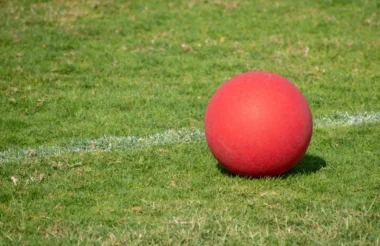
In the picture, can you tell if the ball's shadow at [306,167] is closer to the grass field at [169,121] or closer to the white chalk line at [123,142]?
the grass field at [169,121]

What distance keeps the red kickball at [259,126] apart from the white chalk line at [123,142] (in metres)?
1.64

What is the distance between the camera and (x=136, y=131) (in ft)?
29.3

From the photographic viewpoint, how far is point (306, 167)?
7.55m

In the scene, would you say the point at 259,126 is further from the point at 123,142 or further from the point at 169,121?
the point at 169,121

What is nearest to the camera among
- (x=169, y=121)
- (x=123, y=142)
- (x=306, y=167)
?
(x=306, y=167)

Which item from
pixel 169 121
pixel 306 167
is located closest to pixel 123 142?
pixel 169 121

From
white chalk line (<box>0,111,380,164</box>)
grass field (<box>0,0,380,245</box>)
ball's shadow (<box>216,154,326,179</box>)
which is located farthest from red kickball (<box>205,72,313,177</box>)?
white chalk line (<box>0,111,380,164</box>)

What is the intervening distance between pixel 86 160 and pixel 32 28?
6.39m

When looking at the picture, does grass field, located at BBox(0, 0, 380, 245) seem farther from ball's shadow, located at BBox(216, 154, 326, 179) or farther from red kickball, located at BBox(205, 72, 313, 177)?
red kickball, located at BBox(205, 72, 313, 177)

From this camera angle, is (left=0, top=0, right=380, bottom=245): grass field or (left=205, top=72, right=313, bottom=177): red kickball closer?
(left=0, top=0, right=380, bottom=245): grass field

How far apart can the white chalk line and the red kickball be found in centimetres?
164

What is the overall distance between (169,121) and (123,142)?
1035 millimetres

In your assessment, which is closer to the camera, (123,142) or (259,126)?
(259,126)

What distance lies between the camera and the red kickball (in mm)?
6699
